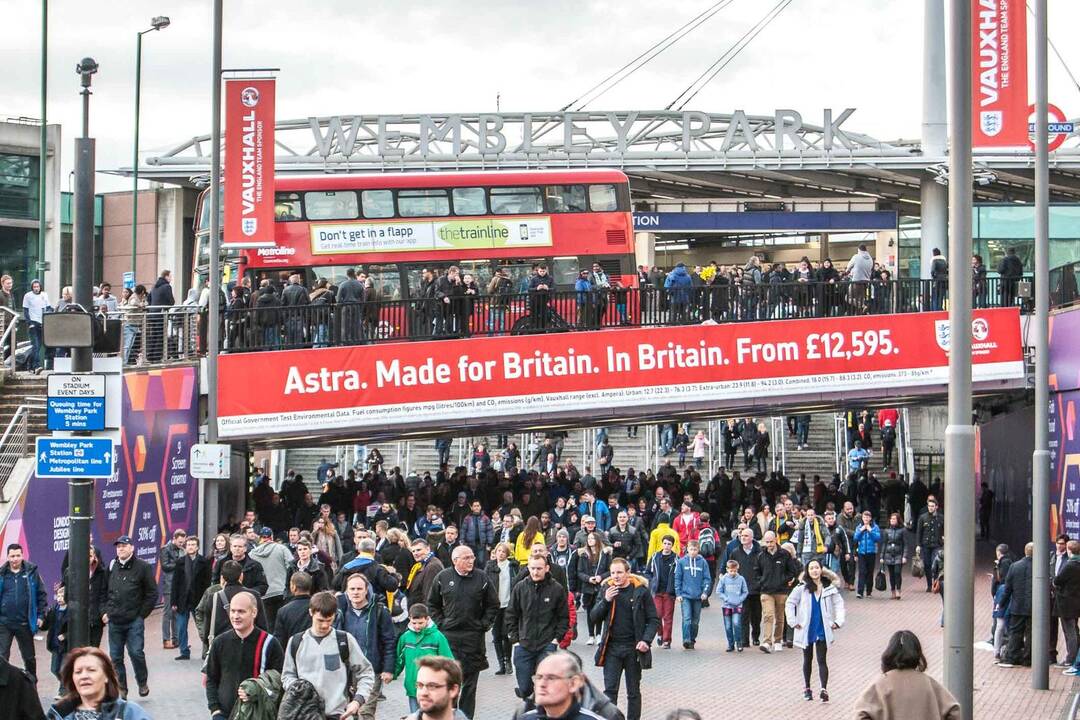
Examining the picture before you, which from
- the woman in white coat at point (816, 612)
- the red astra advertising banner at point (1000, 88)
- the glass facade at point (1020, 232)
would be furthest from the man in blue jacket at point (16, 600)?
the glass facade at point (1020, 232)

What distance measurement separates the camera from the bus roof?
3334cm

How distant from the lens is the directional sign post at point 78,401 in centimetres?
1317

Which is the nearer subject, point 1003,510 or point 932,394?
point 932,394

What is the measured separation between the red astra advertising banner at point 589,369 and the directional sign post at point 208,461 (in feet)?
9.57

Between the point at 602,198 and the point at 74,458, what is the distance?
22049mm

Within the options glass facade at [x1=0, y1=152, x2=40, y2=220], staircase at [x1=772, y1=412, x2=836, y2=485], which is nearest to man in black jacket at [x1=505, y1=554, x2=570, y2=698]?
staircase at [x1=772, y1=412, x2=836, y2=485]

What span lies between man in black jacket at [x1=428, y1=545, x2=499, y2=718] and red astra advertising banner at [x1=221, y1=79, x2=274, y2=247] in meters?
14.3

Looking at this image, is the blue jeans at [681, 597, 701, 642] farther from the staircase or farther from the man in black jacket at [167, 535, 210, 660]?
the staircase

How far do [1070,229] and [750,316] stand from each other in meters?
19.4

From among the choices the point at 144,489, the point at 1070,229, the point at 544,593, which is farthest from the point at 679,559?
the point at 1070,229

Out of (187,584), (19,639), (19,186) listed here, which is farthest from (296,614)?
(19,186)

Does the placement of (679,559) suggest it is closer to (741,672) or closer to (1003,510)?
(741,672)

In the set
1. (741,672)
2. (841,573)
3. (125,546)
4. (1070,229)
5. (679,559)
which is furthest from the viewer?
(1070,229)

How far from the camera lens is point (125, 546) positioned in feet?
51.5
